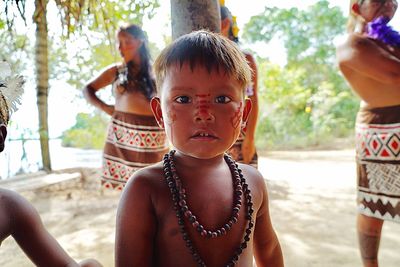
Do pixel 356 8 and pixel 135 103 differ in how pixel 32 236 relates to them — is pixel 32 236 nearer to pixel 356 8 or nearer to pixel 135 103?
pixel 135 103

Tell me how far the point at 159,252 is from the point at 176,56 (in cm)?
Result: 53

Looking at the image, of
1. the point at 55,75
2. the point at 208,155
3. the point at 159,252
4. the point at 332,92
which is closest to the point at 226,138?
the point at 208,155

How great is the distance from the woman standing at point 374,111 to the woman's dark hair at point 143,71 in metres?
1.40

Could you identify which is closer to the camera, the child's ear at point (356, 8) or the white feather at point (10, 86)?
the white feather at point (10, 86)

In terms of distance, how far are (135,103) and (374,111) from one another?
65.8 inches

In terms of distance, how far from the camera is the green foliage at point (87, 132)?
29.0ft

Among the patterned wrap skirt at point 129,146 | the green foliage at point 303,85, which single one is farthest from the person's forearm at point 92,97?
the green foliage at point 303,85

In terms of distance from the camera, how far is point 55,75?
24.8ft

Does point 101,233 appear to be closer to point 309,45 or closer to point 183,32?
point 183,32

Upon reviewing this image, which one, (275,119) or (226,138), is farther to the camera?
(275,119)

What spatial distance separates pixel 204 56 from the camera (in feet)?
3.16

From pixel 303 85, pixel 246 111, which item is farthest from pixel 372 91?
pixel 303 85

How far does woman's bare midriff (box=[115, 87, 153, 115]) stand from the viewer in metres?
2.80

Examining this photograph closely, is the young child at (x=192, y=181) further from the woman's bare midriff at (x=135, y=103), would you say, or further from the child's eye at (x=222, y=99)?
the woman's bare midriff at (x=135, y=103)
